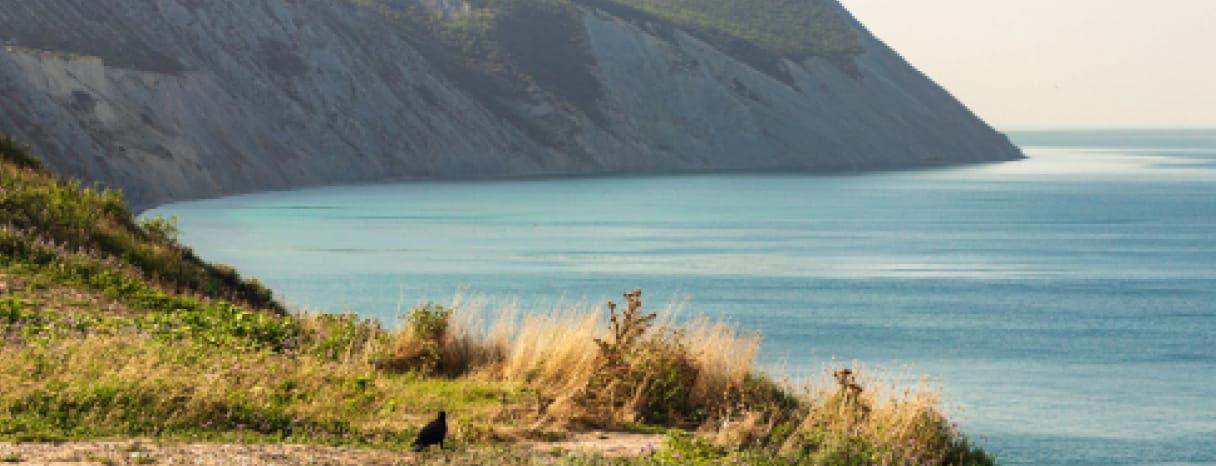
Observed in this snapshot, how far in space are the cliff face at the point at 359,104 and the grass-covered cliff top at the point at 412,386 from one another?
244ft

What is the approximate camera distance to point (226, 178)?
375 ft

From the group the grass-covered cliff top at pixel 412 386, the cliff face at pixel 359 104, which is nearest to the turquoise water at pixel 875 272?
the cliff face at pixel 359 104

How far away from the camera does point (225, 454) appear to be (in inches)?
466

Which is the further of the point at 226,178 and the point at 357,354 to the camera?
the point at 226,178

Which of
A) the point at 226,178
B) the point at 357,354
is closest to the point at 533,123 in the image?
the point at 226,178

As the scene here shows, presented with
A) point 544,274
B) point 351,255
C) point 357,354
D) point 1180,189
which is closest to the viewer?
point 357,354

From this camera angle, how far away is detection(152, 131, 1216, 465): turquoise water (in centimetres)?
4016

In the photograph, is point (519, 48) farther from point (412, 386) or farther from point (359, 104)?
point (412, 386)

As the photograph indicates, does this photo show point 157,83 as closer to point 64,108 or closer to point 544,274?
point 64,108

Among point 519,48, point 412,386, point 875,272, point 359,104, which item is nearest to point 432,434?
point 412,386

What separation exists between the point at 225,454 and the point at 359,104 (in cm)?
12837

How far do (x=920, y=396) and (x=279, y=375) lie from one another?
6.32 metres

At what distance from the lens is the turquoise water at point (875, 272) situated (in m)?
40.2

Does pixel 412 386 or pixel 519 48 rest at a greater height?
pixel 519 48
